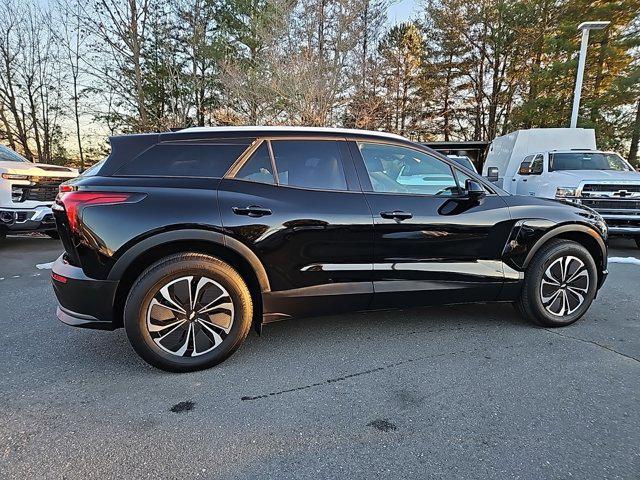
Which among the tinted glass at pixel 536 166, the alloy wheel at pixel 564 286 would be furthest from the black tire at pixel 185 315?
the tinted glass at pixel 536 166

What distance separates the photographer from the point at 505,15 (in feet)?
72.7

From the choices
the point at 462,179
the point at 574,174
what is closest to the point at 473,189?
the point at 462,179

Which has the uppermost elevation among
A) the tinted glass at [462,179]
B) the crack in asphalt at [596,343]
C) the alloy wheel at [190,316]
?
the tinted glass at [462,179]

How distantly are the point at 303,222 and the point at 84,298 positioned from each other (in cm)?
152

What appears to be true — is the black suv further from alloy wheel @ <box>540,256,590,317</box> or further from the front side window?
the front side window

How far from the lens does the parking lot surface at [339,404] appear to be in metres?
1.98

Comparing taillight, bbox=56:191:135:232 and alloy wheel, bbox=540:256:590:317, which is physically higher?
taillight, bbox=56:191:135:232

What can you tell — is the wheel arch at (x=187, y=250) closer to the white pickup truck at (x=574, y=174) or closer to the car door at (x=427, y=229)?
the car door at (x=427, y=229)

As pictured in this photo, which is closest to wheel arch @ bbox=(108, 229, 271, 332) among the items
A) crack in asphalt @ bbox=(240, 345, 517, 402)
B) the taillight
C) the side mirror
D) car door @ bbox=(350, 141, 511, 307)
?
the taillight

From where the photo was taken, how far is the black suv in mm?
2707

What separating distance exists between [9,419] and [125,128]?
724 inches

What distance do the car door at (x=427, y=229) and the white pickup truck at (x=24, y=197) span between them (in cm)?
575

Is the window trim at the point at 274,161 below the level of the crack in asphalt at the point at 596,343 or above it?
above

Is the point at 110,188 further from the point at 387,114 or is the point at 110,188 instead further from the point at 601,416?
the point at 387,114
